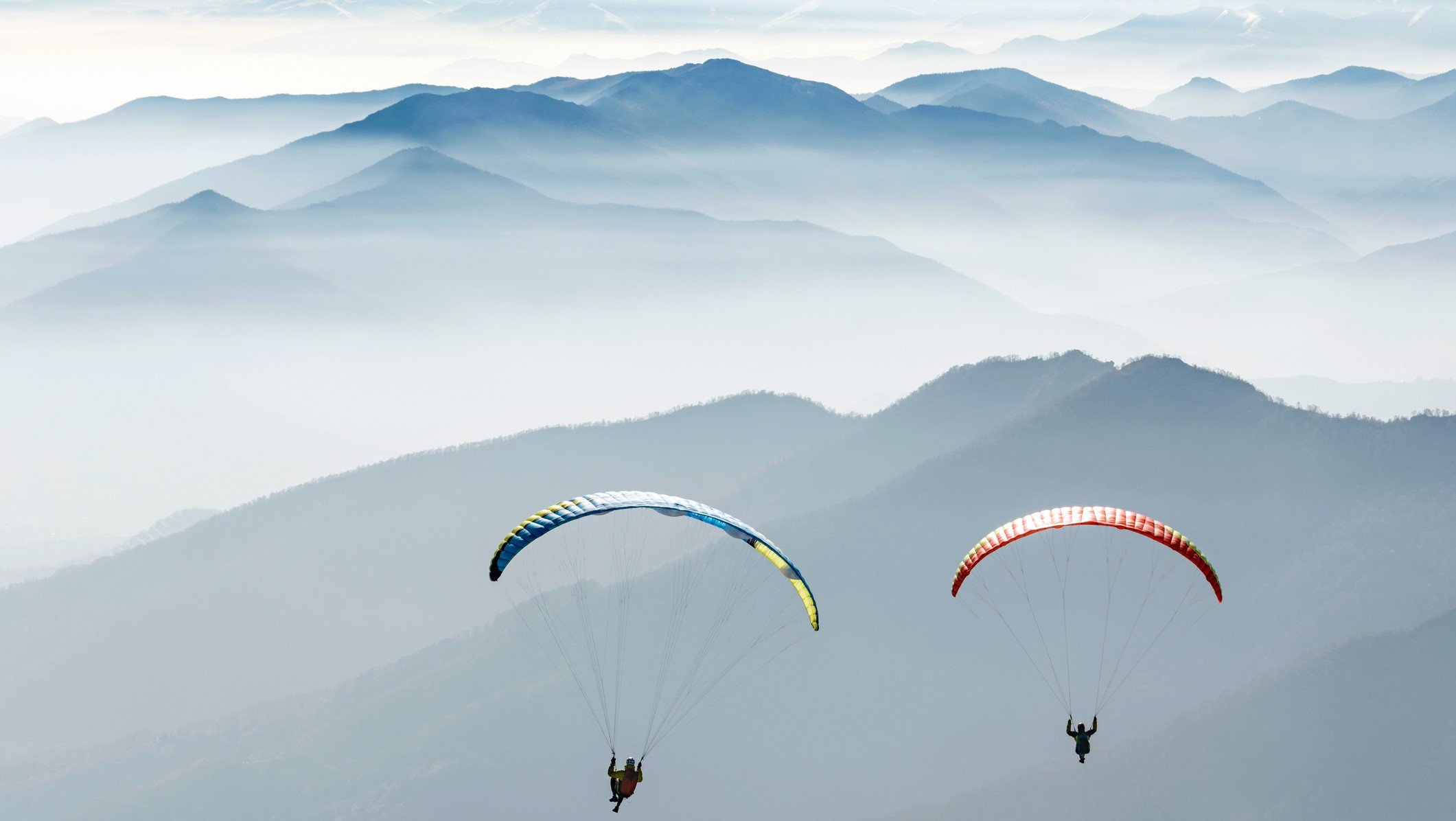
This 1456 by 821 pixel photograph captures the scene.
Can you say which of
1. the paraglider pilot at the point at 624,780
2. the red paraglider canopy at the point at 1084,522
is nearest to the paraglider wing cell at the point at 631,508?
the red paraglider canopy at the point at 1084,522

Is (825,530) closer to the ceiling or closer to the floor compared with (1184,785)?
closer to the ceiling

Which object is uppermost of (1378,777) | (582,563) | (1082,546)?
(582,563)

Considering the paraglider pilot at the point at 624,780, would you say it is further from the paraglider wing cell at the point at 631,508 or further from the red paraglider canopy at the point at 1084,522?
the red paraglider canopy at the point at 1084,522

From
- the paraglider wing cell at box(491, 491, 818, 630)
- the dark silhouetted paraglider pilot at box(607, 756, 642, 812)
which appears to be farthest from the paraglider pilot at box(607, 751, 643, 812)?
the paraglider wing cell at box(491, 491, 818, 630)

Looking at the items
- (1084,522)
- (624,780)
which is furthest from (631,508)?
(1084,522)

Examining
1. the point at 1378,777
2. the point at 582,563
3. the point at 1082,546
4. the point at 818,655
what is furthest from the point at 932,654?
the point at 582,563

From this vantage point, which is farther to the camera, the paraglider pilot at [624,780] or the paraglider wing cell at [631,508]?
the paraglider wing cell at [631,508]

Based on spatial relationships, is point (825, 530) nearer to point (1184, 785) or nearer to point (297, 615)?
point (1184, 785)
